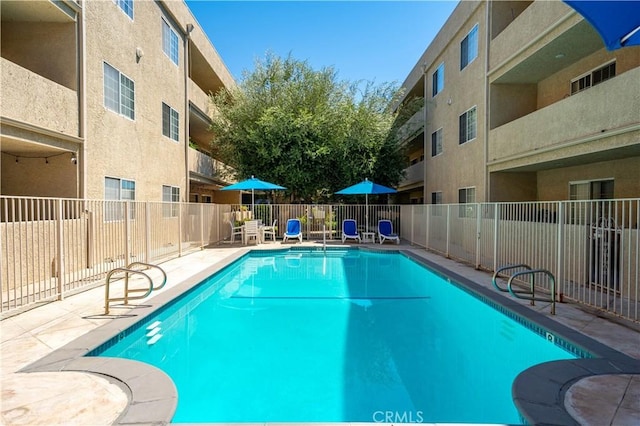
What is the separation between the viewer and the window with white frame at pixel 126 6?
1035cm

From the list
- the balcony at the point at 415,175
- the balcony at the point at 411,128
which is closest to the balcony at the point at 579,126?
the balcony at the point at 411,128

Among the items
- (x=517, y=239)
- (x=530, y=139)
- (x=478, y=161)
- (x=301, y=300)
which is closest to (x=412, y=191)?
(x=478, y=161)

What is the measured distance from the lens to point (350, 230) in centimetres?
1559

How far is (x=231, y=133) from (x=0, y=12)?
9405 mm

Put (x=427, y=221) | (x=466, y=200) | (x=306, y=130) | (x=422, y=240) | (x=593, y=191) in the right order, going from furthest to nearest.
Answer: (x=306, y=130)
(x=422, y=240)
(x=466, y=200)
(x=427, y=221)
(x=593, y=191)

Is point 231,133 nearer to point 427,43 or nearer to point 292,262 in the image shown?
→ point 292,262

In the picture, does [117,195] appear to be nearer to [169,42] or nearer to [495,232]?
[169,42]

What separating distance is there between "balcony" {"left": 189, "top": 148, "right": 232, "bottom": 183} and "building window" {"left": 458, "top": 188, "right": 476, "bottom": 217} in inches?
465

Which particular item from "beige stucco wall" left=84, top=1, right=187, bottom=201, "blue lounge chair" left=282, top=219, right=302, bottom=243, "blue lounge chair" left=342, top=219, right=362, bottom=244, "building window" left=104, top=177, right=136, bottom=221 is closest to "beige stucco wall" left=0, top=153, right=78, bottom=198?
"beige stucco wall" left=84, top=1, right=187, bottom=201

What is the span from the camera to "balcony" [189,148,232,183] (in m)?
16.5

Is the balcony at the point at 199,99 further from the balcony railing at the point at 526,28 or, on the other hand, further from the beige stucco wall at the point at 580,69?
the beige stucco wall at the point at 580,69

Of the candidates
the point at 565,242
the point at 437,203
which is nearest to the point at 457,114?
the point at 437,203

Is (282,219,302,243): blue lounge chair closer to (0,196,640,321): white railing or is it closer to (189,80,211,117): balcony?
(0,196,640,321): white railing

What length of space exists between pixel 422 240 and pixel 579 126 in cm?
726
